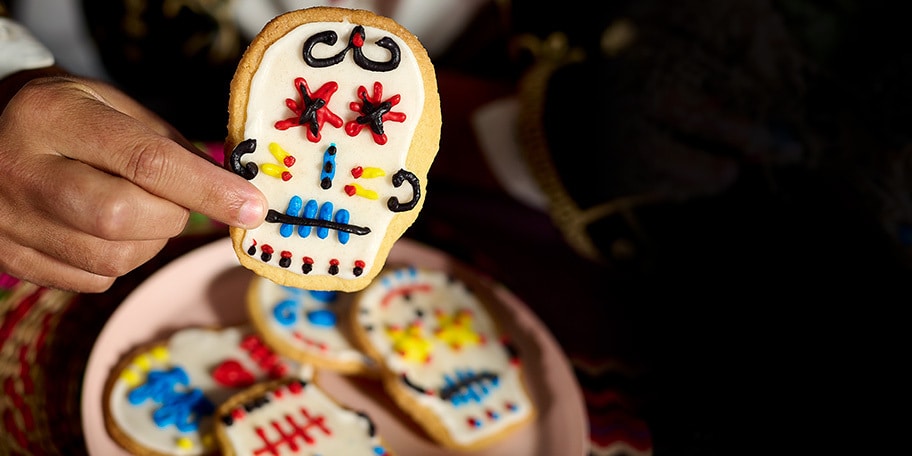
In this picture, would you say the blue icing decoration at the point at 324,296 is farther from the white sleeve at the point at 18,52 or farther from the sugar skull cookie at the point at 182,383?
the white sleeve at the point at 18,52

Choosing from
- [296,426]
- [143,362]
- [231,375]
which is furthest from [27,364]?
[296,426]

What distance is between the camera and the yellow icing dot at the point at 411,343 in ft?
3.09

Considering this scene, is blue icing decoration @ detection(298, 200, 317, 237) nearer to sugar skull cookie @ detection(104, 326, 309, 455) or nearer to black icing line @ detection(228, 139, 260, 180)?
black icing line @ detection(228, 139, 260, 180)

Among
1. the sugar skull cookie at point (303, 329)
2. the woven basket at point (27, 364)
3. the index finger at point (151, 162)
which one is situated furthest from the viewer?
the sugar skull cookie at point (303, 329)

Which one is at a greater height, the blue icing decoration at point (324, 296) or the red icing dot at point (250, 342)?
the blue icing decoration at point (324, 296)

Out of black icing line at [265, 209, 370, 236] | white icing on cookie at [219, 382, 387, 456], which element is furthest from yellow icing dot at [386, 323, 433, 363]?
black icing line at [265, 209, 370, 236]

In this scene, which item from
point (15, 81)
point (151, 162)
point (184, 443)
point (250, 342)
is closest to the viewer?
point (151, 162)

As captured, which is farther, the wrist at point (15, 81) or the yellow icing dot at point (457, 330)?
the yellow icing dot at point (457, 330)

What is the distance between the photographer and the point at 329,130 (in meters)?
0.63

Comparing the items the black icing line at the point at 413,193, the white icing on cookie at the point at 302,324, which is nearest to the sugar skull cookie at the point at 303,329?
the white icing on cookie at the point at 302,324

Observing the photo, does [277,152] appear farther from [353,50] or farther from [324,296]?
[324,296]

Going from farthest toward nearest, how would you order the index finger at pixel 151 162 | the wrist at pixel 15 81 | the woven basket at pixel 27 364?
the woven basket at pixel 27 364
the wrist at pixel 15 81
the index finger at pixel 151 162

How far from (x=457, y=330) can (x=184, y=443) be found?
39cm

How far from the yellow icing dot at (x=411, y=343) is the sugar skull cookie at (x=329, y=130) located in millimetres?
309
